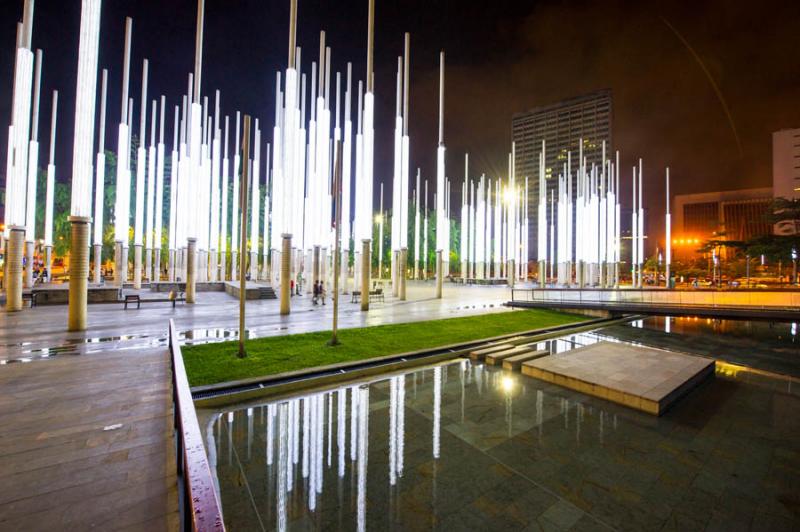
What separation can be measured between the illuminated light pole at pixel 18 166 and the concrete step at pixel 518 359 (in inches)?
876

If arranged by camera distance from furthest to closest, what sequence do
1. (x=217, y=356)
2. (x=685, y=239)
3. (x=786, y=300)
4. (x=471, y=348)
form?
(x=685, y=239) < (x=786, y=300) < (x=471, y=348) < (x=217, y=356)

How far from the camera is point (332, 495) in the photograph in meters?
4.58

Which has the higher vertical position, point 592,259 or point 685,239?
point 685,239

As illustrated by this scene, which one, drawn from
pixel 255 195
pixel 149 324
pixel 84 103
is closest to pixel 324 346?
pixel 149 324

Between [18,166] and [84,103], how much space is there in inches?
282

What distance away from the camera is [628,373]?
30.6 ft

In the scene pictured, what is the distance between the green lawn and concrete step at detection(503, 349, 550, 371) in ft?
8.65

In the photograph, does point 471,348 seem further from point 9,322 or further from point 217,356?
point 9,322

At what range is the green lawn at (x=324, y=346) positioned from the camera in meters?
9.23

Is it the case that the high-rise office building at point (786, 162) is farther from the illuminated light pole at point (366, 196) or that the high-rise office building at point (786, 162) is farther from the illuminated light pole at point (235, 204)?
the illuminated light pole at point (235, 204)

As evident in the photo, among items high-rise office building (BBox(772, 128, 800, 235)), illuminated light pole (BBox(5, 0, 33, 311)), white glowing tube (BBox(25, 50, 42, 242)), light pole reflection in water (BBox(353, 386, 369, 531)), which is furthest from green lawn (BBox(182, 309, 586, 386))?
high-rise office building (BBox(772, 128, 800, 235))

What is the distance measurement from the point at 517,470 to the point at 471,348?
7.75 metres

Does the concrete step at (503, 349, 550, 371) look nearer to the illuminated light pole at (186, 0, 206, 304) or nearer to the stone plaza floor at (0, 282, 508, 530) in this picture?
the stone plaza floor at (0, 282, 508, 530)

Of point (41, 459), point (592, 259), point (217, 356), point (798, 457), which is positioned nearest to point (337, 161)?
point (217, 356)
